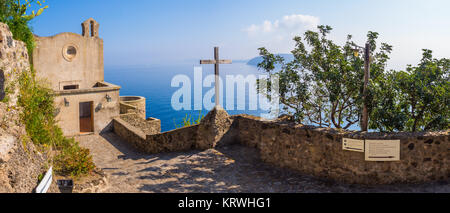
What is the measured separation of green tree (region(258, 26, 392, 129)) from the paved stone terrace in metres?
2.53

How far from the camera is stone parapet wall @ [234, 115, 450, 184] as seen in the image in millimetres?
9039

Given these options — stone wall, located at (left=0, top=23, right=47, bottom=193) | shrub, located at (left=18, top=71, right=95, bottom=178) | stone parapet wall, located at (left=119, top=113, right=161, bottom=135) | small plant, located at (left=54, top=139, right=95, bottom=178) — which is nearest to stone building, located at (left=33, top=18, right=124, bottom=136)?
stone parapet wall, located at (left=119, top=113, right=161, bottom=135)

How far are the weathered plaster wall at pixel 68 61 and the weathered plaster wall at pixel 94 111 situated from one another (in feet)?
7.20

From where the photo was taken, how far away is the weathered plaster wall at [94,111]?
1717cm

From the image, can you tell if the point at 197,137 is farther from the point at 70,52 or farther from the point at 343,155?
the point at 70,52

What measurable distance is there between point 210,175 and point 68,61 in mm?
13100

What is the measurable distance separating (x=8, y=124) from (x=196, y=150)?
789 centimetres

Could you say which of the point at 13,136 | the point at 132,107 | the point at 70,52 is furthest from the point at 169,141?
the point at 70,52

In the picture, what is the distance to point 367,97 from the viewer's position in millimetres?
10281

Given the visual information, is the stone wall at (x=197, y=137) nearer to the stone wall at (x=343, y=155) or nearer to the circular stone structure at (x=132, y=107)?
the stone wall at (x=343, y=155)

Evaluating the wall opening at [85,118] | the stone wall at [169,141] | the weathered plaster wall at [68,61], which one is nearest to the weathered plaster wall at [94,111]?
the wall opening at [85,118]

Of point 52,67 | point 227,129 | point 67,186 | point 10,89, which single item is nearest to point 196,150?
point 227,129

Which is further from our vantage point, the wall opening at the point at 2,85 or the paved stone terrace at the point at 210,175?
the paved stone terrace at the point at 210,175

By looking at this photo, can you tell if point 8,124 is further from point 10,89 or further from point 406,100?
point 406,100
